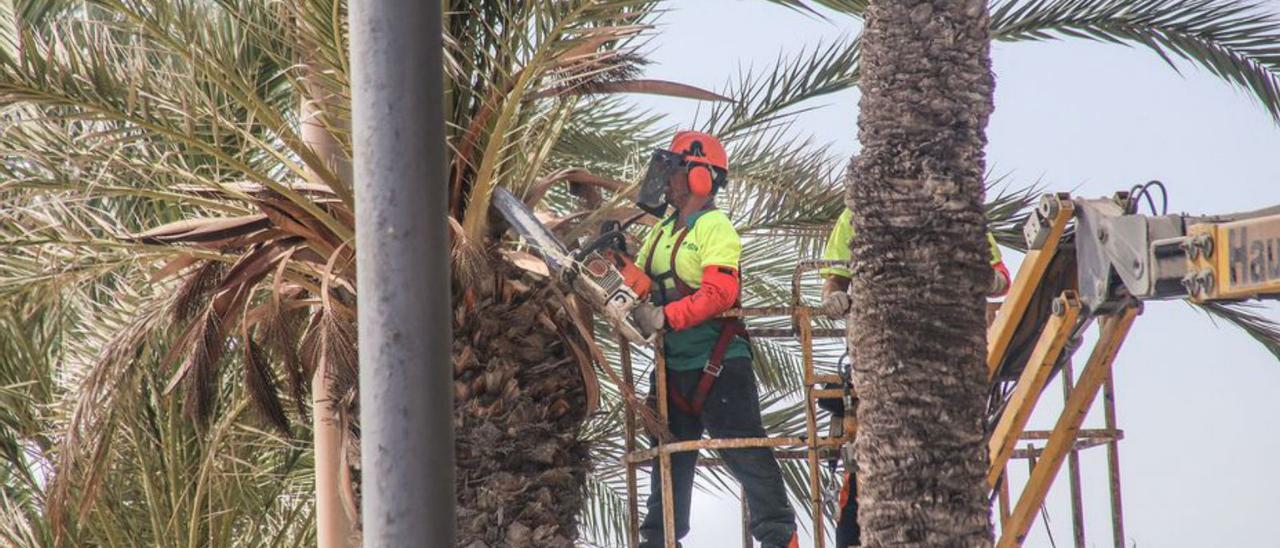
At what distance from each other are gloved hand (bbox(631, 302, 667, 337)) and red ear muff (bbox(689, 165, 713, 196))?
74 centimetres

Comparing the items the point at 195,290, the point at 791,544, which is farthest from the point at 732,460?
the point at 195,290

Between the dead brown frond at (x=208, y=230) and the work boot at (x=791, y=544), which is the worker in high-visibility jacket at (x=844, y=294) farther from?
the dead brown frond at (x=208, y=230)

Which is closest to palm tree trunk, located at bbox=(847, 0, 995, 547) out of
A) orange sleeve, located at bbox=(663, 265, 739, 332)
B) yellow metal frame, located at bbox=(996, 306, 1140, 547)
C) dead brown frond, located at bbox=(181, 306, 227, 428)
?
yellow metal frame, located at bbox=(996, 306, 1140, 547)

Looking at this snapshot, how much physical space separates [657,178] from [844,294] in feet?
4.15

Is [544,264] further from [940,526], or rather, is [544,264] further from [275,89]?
[275,89]

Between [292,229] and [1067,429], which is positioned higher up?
[292,229]

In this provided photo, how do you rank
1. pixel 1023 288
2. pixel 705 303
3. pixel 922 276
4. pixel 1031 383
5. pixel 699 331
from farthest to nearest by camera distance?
pixel 699 331, pixel 705 303, pixel 1023 288, pixel 1031 383, pixel 922 276

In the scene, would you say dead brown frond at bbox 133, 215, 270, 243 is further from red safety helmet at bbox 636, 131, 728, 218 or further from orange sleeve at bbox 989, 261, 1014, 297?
orange sleeve at bbox 989, 261, 1014, 297

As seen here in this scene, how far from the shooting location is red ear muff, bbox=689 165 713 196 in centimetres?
925

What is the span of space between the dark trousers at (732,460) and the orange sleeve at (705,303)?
0.39 m

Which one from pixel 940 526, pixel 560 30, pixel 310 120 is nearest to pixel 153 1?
pixel 310 120

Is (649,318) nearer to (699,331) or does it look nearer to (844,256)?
(699,331)

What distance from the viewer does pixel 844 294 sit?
8.55 m

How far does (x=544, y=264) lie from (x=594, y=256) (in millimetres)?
341
